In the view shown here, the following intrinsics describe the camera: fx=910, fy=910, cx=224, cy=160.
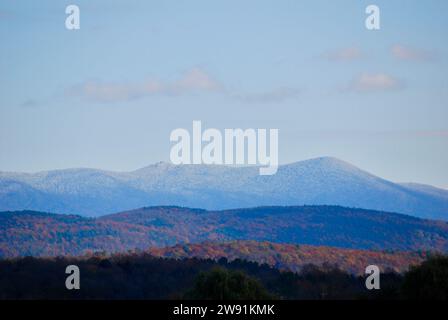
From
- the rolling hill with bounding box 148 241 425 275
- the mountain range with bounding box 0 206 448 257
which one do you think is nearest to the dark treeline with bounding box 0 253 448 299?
the rolling hill with bounding box 148 241 425 275

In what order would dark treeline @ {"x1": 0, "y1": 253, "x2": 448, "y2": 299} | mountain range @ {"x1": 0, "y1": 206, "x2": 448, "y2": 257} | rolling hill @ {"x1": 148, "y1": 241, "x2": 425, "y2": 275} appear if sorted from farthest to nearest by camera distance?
1. mountain range @ {"x1": 0, "y1": 206, "x2": 448, "y2": 257}
2. rolling hill @ {"x1": 148, "y1": 241, "x2": 425, "y2": 275}
3. dark treeline @ {"x1": 0, "y1": 253, "x2": 448, "y2": 299}

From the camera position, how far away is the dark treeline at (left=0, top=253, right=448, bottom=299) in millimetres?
43281

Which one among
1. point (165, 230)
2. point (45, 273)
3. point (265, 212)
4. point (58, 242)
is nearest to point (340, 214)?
point (265, 212)

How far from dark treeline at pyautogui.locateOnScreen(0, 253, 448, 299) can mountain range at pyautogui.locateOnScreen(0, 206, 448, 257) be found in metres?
61.3

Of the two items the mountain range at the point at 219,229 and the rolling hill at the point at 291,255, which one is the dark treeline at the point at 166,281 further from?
the mountain range at the point at 219,229

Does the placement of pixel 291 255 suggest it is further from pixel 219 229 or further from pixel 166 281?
pixel 219 229

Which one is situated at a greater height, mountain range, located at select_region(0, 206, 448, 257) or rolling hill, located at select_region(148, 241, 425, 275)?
mountain range, located at select_region(0, 206, 448, 257)

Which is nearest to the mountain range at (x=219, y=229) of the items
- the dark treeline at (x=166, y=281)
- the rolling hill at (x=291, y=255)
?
the rolling hill at (x=291, y=255)

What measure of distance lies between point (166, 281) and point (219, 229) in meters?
102

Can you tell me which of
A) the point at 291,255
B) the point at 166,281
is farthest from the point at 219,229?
the point at 166,281

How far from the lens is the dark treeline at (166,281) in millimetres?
43281

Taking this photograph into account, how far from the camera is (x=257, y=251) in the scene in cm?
12800

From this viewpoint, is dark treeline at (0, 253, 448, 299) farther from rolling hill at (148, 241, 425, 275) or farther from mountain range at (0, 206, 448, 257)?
mountain range at (0, 206, 448, 257)

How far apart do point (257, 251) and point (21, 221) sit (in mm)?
57573
